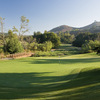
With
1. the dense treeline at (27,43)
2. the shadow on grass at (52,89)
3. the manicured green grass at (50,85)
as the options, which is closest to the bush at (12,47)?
the dense treeline at (27,43)

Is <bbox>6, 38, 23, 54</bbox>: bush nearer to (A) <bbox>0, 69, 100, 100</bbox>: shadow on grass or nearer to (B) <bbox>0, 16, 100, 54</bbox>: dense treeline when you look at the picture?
(B) <bbox>0, 16, 100, 54</bbox>: dense treeline

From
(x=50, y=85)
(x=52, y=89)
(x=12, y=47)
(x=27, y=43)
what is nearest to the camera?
(x=52, y=89)

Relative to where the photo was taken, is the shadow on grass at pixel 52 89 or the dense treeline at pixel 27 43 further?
the dense treeline at pixel 27 43

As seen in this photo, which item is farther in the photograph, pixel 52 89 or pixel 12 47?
pixel 12 47

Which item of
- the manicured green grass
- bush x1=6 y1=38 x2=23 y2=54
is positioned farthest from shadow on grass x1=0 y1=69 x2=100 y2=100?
bush x1=6 y1=38 x2=23 y2=54

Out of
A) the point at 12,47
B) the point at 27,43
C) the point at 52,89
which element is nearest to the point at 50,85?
the point at 52,89

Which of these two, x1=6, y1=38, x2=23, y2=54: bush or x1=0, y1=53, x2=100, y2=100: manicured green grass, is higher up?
x1=6, y1=38, x2=23, y2=54: bush

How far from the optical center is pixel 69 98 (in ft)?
9.43

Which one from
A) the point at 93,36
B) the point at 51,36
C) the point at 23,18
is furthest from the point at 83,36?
the point at 23,18

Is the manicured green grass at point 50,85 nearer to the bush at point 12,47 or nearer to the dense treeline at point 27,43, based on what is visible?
the dense treeline at point 27,43

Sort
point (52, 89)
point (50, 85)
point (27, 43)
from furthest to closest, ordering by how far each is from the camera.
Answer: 1. point (27, 43)
2. point (50, 85)
3. point (52, 89)

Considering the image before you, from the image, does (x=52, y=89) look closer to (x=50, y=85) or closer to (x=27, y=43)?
(x=50, y=85)

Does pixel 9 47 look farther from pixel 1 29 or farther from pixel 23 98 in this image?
pixel 23 98

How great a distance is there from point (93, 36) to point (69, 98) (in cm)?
4949
